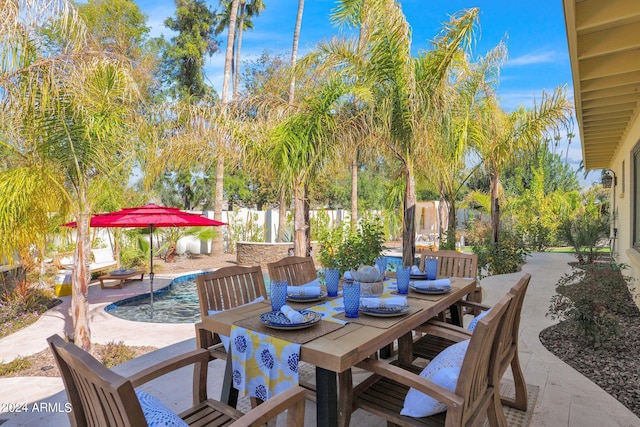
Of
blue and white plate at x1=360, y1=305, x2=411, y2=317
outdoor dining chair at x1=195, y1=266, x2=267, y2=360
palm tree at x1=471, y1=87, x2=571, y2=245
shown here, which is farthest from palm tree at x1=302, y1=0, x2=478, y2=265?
blue and white plate at x1=360, y1=305, x2=411, y2=317

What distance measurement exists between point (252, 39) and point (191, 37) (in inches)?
216

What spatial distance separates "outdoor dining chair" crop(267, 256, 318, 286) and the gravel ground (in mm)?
2456

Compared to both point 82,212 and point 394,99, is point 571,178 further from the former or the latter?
point 82,212

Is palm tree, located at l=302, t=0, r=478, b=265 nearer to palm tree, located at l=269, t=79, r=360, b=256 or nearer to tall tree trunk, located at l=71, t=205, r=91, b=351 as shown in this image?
palm tree, located at l=269, t=79, r=360, b=256

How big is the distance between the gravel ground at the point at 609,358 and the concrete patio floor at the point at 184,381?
0.32ft

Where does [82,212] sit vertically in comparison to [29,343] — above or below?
above

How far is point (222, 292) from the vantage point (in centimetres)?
302

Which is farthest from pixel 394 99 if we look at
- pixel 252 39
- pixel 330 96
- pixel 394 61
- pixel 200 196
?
pixel 252 39

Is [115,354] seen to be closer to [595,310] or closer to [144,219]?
[144,219]

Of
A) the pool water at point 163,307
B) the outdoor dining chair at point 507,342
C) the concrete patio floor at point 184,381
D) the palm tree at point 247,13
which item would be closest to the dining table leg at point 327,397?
the concrete patio floor at point 184,381

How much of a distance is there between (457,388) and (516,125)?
7.94m

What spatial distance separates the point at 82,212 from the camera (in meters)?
4.61

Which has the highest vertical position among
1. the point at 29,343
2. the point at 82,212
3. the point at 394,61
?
the point at 394,61

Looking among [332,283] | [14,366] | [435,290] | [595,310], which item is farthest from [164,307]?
[595,310]
